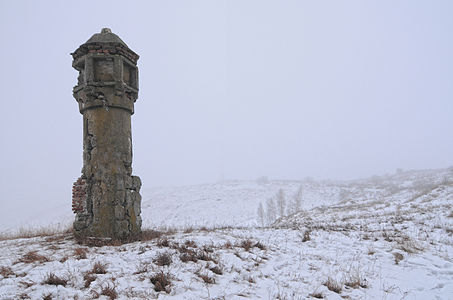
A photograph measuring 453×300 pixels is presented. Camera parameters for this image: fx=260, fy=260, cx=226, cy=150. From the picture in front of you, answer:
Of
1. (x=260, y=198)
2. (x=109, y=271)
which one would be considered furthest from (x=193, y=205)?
(x=109, y=271)

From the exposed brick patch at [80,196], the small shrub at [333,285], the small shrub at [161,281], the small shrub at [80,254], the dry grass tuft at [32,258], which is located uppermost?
the exposed brick patch at [80,196]

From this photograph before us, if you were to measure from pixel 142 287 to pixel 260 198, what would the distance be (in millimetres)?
38325

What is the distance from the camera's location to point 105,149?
6559 millimetres

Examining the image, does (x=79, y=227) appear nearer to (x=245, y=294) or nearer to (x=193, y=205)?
(x=245, y=294)

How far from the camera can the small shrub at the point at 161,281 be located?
11.8 feet

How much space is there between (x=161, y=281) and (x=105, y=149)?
157 inches

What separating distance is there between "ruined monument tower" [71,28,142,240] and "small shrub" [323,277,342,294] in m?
4.56

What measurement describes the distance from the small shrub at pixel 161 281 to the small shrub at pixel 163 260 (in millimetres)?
455

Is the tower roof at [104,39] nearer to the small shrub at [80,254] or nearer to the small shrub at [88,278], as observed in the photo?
the small shrub at [80,254]

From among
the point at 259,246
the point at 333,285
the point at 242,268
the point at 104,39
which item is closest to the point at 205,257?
the point at 242,268

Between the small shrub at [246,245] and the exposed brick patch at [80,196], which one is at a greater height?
the exposed brick patch at [80,196]

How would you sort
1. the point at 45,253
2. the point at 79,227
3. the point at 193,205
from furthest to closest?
1. the point at 193,205
2. the point at 79,227
3. the point at 45,253

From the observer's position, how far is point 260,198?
40.9 m

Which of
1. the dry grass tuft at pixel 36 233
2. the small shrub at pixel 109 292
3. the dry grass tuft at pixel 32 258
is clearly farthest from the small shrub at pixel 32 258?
the dry grass tuft at pixel 36 233
